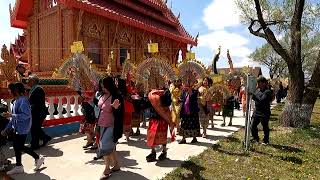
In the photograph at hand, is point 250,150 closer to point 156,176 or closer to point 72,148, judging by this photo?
point 156,176

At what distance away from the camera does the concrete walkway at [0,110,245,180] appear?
6.27m

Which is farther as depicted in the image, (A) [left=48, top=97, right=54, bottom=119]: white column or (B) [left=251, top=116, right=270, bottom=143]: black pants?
(A) [left=48, top=97, right=54, bottom=119]: white column

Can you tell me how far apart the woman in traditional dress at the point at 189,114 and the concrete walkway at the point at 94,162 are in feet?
1.21

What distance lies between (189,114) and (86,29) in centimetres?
1028

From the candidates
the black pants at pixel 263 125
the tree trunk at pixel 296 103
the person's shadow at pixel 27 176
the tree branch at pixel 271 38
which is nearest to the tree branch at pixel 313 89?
the tree trunk at pixel 296 103

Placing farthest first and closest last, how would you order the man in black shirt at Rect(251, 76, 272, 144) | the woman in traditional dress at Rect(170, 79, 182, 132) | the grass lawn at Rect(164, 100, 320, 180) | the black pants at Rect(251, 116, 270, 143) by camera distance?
the woman in traditional dress at Rect(170, 79, 182, 132), the black pants at Rect(251, 116, 270, 143), the man in black shirt at Rect(251, 76, 272, 144), the grass lawn at Rect(164, 100, 320, 180)

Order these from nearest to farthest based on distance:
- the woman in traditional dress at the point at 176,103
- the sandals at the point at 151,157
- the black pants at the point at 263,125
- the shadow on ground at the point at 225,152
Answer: the sandals at the point at 151,157, the shadow on ground at the point at 225,152, the black pants at the point at 263,125, the woman in traditional dress at the point at 176,103

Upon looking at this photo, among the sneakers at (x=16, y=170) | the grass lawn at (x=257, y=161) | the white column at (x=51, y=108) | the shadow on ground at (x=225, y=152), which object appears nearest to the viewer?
the sneakers at (x=16, y=170)

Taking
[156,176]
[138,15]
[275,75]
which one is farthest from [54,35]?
[275,75]

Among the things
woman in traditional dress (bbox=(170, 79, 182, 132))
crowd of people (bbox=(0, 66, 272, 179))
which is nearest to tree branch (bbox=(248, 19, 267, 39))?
crowd of people (bbox=(0, 66, 272, 179))

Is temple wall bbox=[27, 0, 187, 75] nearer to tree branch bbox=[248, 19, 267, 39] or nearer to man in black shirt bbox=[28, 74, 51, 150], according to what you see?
tree branch bbox=[248, 19, 267, 39]

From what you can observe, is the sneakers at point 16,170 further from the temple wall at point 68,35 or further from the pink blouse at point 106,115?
the temple wall at point 68,35

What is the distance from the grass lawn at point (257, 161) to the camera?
6629 millimetres

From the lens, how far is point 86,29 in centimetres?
1748
